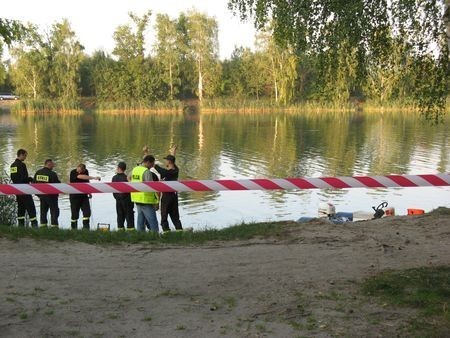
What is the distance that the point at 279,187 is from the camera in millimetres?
6164

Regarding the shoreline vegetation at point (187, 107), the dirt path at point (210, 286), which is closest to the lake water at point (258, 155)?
the dirt path at point (210, 286)

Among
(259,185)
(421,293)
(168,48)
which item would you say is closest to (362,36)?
(259,185)

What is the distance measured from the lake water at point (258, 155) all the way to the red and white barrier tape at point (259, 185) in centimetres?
885

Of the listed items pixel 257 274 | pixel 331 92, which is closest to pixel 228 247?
pixel 257 274

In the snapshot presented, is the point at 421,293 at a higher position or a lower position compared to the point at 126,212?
higher

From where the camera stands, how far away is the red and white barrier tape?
19.9ft

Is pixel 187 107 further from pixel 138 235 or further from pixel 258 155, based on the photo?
pixel 138 235

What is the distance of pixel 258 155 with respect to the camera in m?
31.9

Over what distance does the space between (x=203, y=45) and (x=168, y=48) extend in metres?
6.04

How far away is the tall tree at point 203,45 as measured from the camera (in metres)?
80.2

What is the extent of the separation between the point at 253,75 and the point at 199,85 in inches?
348

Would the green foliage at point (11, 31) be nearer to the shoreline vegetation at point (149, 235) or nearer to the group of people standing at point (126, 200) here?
the group of people standing at point (126, 200)

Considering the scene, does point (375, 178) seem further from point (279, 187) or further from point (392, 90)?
point (392, 90)

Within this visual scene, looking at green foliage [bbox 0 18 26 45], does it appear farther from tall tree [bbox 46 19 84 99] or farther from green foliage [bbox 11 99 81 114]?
tall tree [bbox 46 19 84 99]
